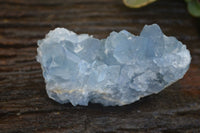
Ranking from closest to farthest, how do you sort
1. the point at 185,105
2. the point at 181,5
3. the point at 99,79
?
the point at 99,79, the point at 185,105, the point at 181,5

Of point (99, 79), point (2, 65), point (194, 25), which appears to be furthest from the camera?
point (194, 25)

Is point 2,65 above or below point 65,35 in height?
below

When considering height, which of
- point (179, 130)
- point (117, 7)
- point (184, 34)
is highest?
point (117, 7)

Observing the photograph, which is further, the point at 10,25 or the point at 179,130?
the point at 10,25

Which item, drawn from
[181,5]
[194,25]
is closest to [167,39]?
[194,25]

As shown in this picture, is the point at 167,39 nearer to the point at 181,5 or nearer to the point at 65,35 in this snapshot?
the point at 65,35
